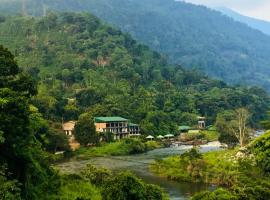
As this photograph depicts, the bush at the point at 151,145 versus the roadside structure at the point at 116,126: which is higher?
the roadside structure at the point at 116,126

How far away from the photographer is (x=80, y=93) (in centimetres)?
9344

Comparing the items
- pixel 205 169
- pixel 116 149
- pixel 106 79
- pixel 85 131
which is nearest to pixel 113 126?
pixel 116 149

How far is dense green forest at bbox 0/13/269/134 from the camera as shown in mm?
90469

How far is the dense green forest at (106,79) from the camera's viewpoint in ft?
297

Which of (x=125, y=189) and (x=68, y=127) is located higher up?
(x=68, y=127)

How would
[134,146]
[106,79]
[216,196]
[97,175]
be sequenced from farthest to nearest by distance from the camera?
[106,79], [134,146], [97,175], [216,196]

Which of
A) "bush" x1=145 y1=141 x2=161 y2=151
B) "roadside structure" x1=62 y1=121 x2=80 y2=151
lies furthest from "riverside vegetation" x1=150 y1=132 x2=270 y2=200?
"bush" x1=145 y1=141 x2=161 y2=151

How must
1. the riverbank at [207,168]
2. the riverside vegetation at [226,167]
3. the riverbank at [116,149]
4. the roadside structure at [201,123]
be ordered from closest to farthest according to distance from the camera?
1. the riverside vegetation at [226,167]
2. the riverbank at [207,168]
3. the riverbank at [116,149]
4. the roadside structure at [201,123]

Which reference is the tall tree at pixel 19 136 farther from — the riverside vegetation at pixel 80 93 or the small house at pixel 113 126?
the small house at pixel 113 126

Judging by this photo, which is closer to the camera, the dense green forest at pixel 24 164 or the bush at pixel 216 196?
the bush at pixel 216 196

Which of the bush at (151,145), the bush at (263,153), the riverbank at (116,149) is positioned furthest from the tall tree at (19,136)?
the bush at (151,145)

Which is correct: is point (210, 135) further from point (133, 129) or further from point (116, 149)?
point (116, 149)

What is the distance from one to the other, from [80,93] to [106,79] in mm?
19284

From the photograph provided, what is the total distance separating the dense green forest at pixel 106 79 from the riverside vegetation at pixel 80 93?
0.79 ft
